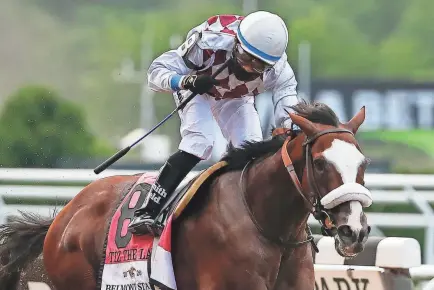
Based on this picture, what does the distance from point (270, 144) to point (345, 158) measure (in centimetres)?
60

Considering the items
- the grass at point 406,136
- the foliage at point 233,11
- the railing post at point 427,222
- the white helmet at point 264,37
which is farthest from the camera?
the foliage at point 233,11

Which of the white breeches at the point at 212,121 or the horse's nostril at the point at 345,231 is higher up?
the white breeches at the point at 212,121

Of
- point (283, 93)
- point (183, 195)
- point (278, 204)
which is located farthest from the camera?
point (283, 93)

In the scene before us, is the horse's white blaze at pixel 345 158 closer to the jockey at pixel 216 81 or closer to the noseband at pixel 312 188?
the noseband at pixel 312 188

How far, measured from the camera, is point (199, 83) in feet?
14.6

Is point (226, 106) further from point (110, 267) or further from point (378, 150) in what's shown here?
point (378, 150)

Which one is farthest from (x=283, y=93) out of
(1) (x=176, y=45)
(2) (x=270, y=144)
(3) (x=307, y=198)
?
(1) (x=176, y=45)

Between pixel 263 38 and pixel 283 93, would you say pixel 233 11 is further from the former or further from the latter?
pixel 263 38

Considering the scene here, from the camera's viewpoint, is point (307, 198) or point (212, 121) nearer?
point (307, 198)

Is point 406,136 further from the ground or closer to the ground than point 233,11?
closer to the ground

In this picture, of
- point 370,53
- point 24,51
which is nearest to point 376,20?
point 370,53

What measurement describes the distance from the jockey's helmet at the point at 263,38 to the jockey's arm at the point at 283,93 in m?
0.30

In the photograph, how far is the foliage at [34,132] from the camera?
12.8 m

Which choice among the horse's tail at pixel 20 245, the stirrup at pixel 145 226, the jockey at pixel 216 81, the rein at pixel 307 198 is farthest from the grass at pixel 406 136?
the rein at pixel 307 198
